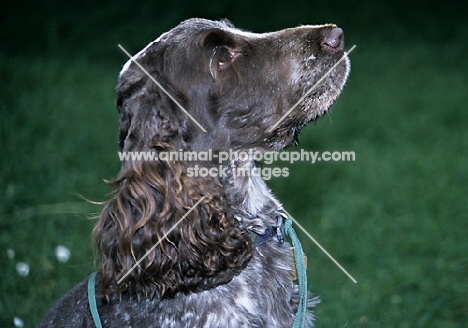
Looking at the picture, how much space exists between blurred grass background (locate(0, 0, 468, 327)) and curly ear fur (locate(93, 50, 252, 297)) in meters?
1.52

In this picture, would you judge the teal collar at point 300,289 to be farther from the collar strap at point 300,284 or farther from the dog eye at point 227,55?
the dog eye at point 227,55

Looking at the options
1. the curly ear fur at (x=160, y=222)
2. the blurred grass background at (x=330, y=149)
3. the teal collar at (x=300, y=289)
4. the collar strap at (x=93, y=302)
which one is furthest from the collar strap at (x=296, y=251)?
the blurred grass background at (x=330, y=149)

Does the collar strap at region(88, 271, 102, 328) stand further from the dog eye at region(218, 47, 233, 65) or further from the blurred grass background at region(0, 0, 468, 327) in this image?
the blurred grass background at region(0, 0, 468, 327)

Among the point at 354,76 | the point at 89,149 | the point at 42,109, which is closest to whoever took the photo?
the point at 89,149

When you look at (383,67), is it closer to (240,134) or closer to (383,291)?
(383,291)

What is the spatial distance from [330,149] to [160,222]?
4.79 m

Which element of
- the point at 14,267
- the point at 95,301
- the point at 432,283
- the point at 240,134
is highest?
the point at 240,134

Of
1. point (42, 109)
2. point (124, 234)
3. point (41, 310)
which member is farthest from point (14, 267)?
point (42, 109)

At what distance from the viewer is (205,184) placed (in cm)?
374

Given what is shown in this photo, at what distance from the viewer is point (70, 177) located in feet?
23.5

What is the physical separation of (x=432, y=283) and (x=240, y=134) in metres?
2.28

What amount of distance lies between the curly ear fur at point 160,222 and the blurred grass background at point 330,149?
1.52m

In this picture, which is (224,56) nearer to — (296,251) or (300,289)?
(296,251)

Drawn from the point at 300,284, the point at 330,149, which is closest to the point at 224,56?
the point at 300,284
